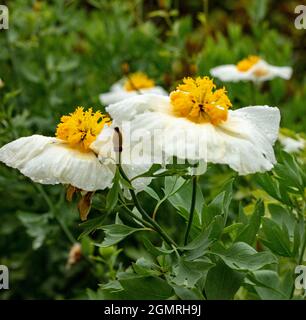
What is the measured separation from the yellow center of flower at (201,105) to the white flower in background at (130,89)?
4.62 feet

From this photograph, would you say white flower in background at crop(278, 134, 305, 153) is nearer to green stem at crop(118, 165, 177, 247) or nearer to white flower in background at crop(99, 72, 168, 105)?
white flower in background at crop(99, 72, 168, 105)

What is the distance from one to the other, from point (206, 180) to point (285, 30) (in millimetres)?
2798

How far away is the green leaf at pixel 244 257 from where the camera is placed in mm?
1181

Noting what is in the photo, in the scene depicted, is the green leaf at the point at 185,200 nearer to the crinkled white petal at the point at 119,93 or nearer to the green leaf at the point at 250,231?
the green leaf at the point at 250,231

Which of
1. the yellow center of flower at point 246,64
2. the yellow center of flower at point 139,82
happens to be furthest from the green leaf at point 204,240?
the yellow center of flower at point 139,82

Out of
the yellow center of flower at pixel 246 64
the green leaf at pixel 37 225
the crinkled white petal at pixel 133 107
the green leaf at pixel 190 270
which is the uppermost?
the yellow center of flower at pixel 246 64

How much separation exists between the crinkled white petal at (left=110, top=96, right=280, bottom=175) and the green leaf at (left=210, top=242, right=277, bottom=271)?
152 millimetres

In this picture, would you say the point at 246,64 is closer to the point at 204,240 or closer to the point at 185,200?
the point at 185,200

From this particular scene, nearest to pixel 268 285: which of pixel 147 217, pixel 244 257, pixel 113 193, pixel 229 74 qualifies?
pixel 244 257

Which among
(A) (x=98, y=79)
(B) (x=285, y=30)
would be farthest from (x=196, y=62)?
(B) (x=285, y=30)

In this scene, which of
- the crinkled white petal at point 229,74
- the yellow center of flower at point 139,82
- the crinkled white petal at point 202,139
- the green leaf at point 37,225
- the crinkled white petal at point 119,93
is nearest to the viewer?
the crinkled white petal at point 202,139

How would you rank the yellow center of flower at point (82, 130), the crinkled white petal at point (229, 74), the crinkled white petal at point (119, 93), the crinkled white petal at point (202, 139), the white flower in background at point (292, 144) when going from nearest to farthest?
the crinkled white petal at point (202, 139)
the yellow center of flower at point (82, 130)
the white flower in background at point (292, 144)
the crinkled white petal at point (229, 74)
the crinkled white petal at point (119, 93)

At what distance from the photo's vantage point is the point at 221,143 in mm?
1125

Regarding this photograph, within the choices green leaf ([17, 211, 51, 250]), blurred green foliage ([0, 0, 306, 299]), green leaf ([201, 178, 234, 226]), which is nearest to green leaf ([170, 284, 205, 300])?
green leaf ([201, 178, 234, 226])
